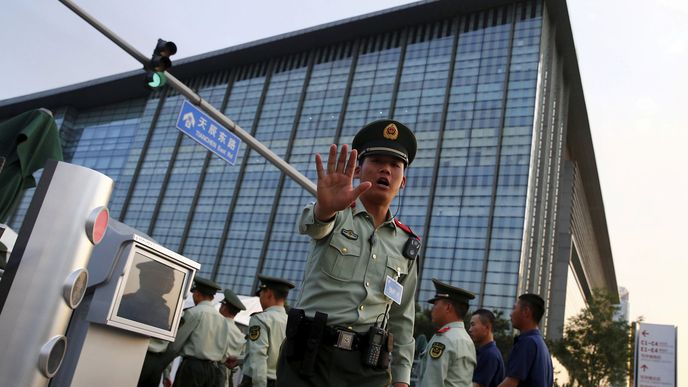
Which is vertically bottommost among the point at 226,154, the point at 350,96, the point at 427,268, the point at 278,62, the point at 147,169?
the point at 226,154

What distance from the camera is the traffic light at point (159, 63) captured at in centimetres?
867

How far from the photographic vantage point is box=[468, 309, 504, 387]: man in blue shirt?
231 inches

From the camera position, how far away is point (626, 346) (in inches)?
1126

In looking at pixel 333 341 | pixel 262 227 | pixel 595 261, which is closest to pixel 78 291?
pixel 333 341

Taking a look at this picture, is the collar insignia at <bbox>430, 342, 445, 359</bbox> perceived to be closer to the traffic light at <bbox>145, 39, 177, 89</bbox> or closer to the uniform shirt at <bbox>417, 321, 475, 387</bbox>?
the uniform shirt at <bbox>417, 321, 475, 387</bbox>

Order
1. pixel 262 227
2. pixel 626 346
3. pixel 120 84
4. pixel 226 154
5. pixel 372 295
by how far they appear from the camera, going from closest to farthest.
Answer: pixel 372 295, pixel 226 154, pixel 626 346, pixel 262 227, pixel 120 84

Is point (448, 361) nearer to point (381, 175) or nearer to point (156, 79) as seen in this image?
point (381, 175)

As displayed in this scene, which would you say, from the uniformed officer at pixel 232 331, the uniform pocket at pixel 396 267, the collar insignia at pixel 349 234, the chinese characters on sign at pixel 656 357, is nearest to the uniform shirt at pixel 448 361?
the uniform pocket at pixel 396 267

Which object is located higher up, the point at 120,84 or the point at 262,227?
the point at 120,84

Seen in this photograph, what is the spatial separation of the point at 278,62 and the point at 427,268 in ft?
104

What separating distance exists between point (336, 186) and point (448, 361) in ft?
10.4

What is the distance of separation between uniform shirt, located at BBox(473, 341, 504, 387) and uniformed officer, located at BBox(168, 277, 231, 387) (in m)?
2.75

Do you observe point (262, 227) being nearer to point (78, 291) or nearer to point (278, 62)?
point (278, 62)

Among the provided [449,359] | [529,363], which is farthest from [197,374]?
[529,363]
